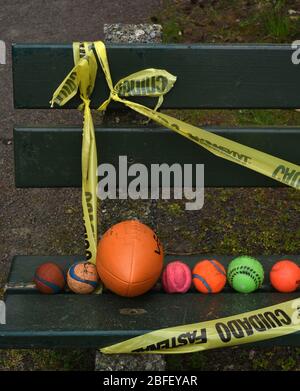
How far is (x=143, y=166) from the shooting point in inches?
134

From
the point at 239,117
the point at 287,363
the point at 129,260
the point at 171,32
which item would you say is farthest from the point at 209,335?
the point at 171,32

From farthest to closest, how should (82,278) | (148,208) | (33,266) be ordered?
(148,208) → (33,266) → (82,278)

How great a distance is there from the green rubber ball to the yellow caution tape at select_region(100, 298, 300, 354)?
7.4 inches

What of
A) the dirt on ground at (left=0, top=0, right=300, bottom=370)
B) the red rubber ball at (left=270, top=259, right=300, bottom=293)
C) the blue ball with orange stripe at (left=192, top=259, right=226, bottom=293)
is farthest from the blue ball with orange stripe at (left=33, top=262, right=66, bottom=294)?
the red rubber ball at (left=270, top=259, right=300, bottom=293)

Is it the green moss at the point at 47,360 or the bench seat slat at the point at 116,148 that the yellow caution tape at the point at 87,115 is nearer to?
the bench seat slat at the point at 116,148

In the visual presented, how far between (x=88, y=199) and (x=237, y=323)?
897 mm

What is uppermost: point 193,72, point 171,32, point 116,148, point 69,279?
point 193,72

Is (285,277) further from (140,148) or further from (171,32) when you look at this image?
(171,32)

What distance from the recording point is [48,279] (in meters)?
3.12

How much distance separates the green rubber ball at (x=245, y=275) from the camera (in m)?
3.14

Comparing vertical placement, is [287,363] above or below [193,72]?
below

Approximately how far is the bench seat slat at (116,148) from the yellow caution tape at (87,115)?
100mm

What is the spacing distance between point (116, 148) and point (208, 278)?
751 mm

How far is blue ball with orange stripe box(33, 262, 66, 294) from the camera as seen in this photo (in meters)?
3.12
